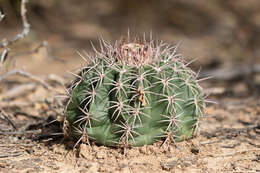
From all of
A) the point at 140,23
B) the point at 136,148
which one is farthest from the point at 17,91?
the point at 140,23

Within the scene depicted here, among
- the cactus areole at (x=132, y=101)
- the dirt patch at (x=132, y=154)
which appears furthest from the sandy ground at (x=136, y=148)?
the cactus areole at (x=132, y=101)

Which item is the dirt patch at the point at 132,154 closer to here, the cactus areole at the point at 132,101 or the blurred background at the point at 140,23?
the cactus areole at the point at 132,101

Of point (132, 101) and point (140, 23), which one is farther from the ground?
point (140, 23)

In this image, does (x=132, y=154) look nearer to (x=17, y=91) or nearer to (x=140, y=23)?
(x=17, y=91)

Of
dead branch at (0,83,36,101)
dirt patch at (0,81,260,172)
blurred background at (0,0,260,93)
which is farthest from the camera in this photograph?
blurred background at (0,0,260,93)

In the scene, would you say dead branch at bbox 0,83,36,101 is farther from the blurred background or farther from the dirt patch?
the blurred background

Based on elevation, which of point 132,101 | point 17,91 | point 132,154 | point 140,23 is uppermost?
point 140,23

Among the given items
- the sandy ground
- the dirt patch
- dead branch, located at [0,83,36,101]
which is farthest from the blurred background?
the dirt patch
